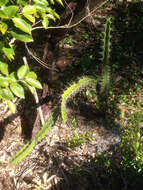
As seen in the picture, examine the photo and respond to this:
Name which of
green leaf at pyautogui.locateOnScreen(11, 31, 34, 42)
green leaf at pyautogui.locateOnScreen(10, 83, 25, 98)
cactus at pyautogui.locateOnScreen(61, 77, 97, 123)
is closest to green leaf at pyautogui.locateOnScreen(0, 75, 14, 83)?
green leaf at pyautogui.locateOnScreen(10, 83, 25, 98)

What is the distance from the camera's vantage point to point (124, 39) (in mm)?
4016

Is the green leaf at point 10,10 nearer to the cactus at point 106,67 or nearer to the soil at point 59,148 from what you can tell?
the soil at point 59,148

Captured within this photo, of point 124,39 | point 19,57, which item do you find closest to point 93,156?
point 19,57

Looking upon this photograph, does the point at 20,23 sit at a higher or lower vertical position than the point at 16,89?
higher

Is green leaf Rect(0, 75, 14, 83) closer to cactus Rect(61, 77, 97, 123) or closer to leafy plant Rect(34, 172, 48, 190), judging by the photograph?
cactus Rect(61, 77, 97, 123)

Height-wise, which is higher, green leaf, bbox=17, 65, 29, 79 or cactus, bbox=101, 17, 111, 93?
green leaf, bbox=17, 65, 29, 79

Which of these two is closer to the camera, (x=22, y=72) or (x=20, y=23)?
(x=20, y=23)

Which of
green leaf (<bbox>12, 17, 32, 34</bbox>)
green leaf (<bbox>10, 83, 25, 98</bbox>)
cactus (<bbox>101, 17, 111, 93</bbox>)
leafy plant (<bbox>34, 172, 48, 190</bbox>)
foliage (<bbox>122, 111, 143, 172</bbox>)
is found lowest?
leafy plant (<bbox>34, 172, 48, 190</bbox>)

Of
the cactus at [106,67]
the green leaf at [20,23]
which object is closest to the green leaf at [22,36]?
the green leaf at [20,23]

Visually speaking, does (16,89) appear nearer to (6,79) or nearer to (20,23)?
(6,79)

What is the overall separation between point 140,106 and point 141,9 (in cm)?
242

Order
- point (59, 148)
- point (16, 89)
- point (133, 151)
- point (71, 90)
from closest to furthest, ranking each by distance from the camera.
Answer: point (16, 89) < point (133, 151) < point (71, 90) < point (59, 148)

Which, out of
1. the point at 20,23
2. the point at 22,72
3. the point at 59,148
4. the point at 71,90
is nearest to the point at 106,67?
the point at 71,90

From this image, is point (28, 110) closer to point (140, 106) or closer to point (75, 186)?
point (75, 186)
